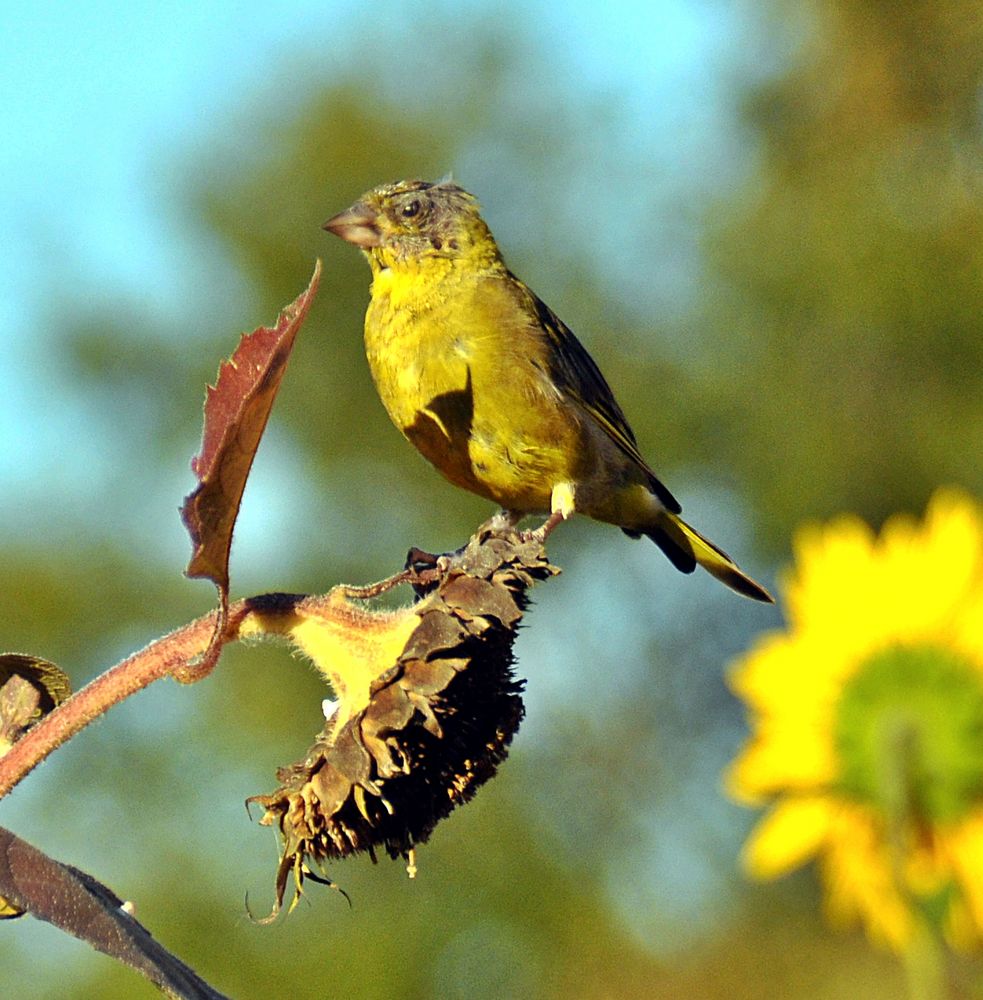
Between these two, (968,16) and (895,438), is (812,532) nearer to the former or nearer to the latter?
(895,438)

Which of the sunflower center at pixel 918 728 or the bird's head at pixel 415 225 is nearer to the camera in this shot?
the sunflower center at pixel 918 728

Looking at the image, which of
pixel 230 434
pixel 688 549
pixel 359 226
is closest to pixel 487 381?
pixel 359 226

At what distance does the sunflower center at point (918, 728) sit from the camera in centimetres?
250

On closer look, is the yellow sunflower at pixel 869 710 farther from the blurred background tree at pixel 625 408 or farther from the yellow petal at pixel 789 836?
the blurred background tree at pixel 625 408

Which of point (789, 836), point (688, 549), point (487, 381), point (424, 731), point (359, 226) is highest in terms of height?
point (688, 549)

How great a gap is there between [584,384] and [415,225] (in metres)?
0.56

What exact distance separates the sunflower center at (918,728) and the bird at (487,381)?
2.68ft

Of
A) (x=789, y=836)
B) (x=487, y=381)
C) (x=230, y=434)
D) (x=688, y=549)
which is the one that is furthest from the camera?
(x=688, y=549)

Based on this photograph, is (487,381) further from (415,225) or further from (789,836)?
(789,836)

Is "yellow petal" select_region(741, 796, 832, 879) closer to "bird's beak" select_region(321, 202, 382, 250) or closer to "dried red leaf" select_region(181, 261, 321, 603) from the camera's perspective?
"dried red leaf" select_region(181, 261, 321, 603)

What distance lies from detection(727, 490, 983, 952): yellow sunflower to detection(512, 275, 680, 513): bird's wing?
4.24ft

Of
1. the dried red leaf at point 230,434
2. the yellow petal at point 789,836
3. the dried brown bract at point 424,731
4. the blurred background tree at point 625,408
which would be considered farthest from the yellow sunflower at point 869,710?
the blurred background tree at point 625,408

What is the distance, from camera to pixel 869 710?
9.09 feet

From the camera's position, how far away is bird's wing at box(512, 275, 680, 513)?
4.11 metres
